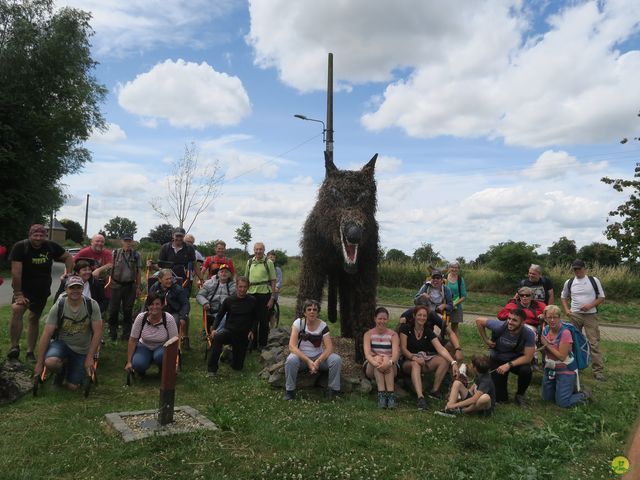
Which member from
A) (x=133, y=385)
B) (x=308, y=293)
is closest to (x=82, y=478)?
(x=133, y=385)

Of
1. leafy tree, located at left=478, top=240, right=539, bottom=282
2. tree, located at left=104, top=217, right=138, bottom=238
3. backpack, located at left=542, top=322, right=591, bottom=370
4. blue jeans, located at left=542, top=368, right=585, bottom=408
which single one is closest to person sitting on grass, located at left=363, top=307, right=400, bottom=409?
blue jeans, located at left=542, top=368, right=585, bottom=408

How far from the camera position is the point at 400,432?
4.72 m

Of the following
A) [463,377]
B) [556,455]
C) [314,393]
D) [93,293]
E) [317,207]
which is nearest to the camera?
[556,455]

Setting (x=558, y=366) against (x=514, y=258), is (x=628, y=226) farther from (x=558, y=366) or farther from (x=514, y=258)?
(x=558, y=366)

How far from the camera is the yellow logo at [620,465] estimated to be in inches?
46.2

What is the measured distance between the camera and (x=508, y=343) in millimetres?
6191

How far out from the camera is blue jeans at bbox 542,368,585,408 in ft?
19.6

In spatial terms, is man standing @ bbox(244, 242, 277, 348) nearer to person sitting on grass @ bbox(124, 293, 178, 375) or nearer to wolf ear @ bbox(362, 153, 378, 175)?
person sitting on grass @ bbox(124, 293, 178, 375)

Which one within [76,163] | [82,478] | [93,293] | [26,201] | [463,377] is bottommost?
[82,478]

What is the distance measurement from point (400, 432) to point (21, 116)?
21.9 meters

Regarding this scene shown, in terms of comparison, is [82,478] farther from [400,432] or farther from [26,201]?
[26,201]

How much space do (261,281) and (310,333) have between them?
1.95m

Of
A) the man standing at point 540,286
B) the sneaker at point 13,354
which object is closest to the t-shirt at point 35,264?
the sneaker at point 13,354

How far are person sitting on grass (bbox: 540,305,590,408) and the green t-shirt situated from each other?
4135 millimetres
